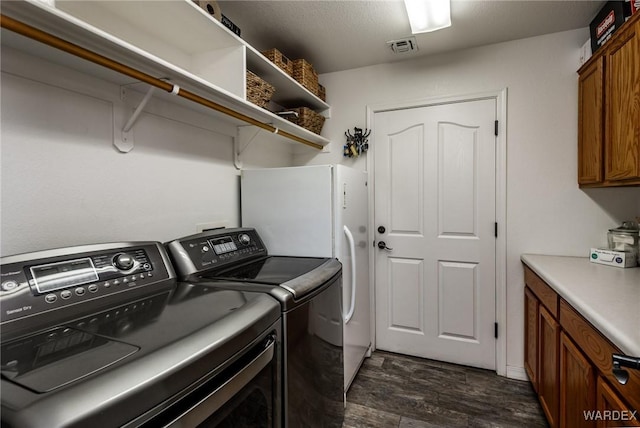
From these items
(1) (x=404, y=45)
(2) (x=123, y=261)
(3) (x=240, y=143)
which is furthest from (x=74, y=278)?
(1) (x=404, y=45)

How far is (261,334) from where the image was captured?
3.07 ft

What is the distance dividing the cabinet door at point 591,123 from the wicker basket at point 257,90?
191cm

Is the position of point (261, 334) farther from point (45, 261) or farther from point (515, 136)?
point (515, 136)

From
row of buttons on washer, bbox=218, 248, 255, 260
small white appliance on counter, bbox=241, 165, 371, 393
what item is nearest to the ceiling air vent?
small white appliance on counter, bbox=241, 165, 371, 393

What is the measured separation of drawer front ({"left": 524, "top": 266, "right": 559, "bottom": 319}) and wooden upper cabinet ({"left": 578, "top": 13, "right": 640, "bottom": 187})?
656 millimetres

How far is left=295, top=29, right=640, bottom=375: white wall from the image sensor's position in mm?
2076

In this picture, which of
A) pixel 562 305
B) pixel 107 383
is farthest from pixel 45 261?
pixel 562 305

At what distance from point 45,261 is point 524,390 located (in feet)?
8.89

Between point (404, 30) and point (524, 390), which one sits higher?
point (404, 30)

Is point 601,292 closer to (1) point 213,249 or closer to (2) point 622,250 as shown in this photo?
(2) point 622,250

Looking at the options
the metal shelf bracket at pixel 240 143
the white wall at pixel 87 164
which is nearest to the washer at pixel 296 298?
the white wall at pixel 87 164

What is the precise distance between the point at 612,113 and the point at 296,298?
1.93 m

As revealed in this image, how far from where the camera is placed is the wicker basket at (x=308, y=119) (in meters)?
2.30

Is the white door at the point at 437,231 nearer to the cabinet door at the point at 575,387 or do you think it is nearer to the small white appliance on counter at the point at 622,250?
the small white appliance on counter at the point at 622,250
